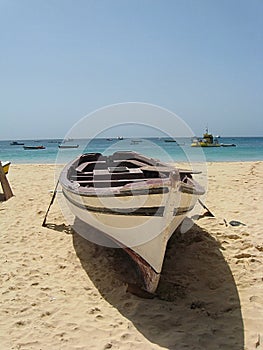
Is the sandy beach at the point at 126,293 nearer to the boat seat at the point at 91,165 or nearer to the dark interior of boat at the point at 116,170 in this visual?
the dark interior of boat at the point at 116,170

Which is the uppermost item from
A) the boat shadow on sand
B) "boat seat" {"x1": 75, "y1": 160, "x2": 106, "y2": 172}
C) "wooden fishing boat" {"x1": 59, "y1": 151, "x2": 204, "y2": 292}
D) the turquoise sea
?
"wooden fishing boat" {"x1": 59, "y1": 151, "x2": 204, "y2": 292}

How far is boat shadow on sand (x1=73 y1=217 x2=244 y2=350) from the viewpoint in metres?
3.16

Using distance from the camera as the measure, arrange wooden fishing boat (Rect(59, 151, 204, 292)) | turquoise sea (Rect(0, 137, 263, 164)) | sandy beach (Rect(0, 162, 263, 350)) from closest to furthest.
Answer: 1. sandy beach (Rect(0, 162, 263, 350))
2. wooden fishing boat (Rect(59, 151, 204, 292))
3. turquoise sea (Rect(0, 137, 263, 164))

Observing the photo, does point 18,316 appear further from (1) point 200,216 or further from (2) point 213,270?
(1) point 200,216

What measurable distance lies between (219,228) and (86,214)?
2.47m

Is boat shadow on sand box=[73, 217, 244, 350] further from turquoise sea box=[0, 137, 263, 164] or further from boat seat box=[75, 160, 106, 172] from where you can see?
turquoise sea box=[0, 137, 263, 164]

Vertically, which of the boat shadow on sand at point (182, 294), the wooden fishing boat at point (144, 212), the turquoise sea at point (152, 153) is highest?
the wooden fishing boat at point (144, 212)

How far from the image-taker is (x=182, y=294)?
394 cm

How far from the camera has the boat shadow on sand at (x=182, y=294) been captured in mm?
3164

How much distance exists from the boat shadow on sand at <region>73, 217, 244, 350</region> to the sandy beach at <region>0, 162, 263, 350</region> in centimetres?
1

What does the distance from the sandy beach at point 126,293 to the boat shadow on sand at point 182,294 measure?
0.01m

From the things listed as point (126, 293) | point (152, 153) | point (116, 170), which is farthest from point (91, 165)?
point (152, 153)

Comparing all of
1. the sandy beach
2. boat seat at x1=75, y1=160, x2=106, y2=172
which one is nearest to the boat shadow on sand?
the sandy beach

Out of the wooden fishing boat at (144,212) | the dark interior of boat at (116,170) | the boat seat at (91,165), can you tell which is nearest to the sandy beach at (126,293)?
the wooden fishing boat at (144,212)
